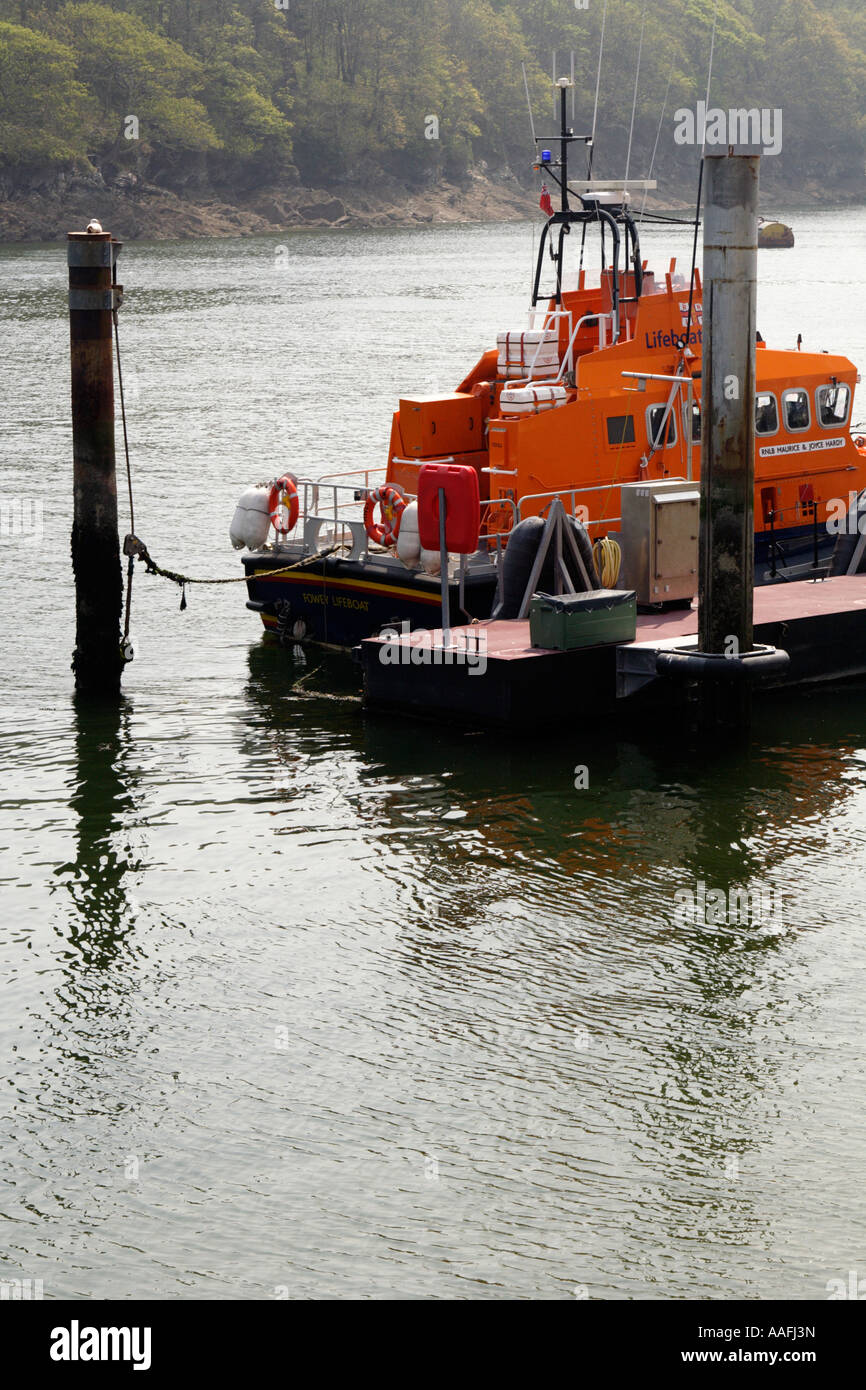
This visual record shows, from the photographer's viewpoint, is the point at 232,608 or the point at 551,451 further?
the point at 232,608

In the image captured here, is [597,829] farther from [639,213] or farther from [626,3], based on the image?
[626,3]

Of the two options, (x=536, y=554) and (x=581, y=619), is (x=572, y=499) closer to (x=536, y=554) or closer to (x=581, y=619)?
(x=536, y=554)

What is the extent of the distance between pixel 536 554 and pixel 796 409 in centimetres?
397

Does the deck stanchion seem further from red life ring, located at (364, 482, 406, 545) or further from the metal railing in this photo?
red life ring, located at (364, 482, 406, 545)

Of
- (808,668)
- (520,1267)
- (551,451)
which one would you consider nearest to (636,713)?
(808,668)

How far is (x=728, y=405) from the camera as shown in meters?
13.7

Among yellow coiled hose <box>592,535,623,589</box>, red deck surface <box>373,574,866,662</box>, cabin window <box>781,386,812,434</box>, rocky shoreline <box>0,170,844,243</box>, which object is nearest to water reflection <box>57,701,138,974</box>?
red deck surface <box>373,574,866,662</box>

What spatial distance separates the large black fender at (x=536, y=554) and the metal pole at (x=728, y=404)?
1262 mm

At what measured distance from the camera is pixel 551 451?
16.2m

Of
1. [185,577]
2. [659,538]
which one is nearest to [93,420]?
[185,577]

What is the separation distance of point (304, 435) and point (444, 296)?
29.8m

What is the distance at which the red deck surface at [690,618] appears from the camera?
14.5 metres
